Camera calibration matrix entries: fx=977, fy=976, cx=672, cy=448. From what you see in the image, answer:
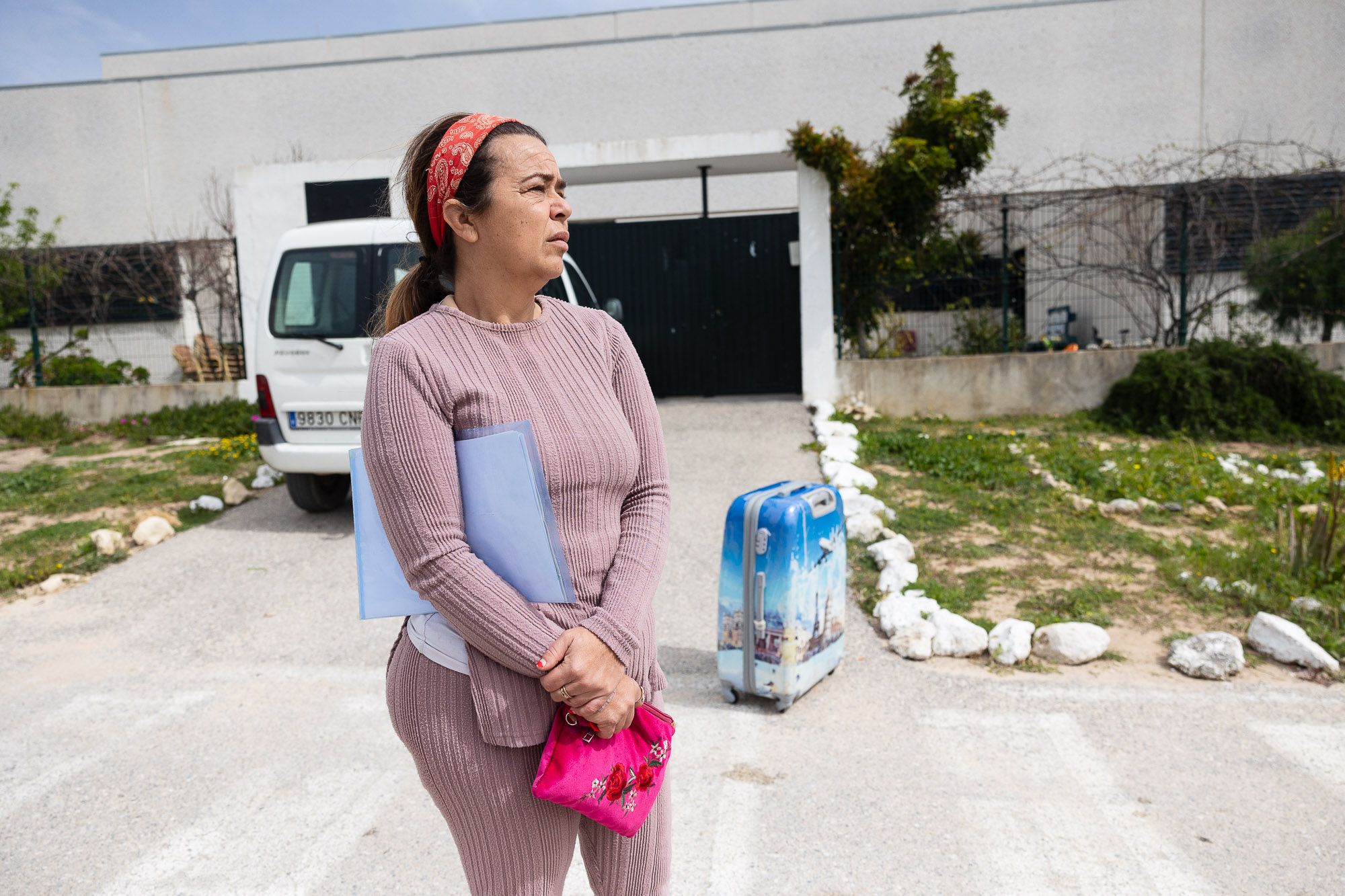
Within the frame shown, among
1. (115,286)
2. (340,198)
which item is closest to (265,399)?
(340,198)

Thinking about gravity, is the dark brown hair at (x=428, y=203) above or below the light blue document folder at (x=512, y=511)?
above

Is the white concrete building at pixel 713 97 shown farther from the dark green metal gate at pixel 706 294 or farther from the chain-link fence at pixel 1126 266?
the chain-link fence at pixel 1126 266

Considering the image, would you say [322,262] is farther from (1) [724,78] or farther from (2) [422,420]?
(1) [724,78]

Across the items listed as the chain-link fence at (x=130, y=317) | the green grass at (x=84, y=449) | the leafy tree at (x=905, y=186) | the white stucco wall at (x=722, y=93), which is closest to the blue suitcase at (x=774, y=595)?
the leafy tree at (x=905, y=186)

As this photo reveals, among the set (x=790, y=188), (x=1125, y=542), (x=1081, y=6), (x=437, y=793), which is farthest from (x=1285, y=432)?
(x=1081, y=6)

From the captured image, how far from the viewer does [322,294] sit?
744cm

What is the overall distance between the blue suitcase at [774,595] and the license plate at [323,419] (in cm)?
390

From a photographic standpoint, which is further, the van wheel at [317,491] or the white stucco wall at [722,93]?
the white stucco wall at [722,93]

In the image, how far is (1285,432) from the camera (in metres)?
10.2

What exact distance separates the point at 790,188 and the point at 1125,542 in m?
15.7

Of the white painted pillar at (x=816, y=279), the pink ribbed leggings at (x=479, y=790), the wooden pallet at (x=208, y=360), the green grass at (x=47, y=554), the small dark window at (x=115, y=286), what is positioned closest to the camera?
the pink ribbed leggings at (x=479, y=790)

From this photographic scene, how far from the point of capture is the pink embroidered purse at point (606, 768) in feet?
5.08

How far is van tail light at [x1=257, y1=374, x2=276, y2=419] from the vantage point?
24.1 ft

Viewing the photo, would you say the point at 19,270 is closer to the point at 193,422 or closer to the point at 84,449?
the point at 84,449
